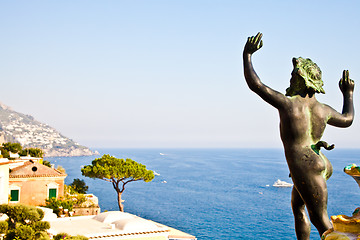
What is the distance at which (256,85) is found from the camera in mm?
4301

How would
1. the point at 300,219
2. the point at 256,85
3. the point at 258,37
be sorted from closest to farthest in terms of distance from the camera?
the point at 256,85 → the point at 258,37 → the point at 300,219

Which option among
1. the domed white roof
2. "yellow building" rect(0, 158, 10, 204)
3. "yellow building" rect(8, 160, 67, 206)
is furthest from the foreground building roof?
"yellow building" rect(8, 160, 67, 206)

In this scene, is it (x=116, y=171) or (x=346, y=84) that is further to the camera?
(x=116, y=171)

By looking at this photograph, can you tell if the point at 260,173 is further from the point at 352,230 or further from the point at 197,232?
the point at 352,230

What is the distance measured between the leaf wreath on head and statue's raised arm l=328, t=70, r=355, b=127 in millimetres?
364

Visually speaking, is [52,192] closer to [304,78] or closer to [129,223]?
[129,223]

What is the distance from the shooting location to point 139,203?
250ft

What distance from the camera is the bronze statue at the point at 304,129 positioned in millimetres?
4207

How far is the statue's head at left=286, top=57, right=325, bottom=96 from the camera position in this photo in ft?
14.7

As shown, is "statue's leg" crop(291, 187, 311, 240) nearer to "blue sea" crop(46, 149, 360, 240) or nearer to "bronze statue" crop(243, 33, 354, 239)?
"bronze statue" crop(243, 33, 354, 239)

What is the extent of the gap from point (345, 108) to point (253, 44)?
4.62 ft

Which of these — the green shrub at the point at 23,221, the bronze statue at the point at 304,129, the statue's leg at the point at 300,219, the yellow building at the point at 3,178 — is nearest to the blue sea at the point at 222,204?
the yellow building at the point at 3,178

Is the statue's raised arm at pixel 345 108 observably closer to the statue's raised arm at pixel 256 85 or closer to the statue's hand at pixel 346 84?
the statue's hand at pixel 346 84

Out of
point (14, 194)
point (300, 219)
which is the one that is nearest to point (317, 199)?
point (300, 219)
